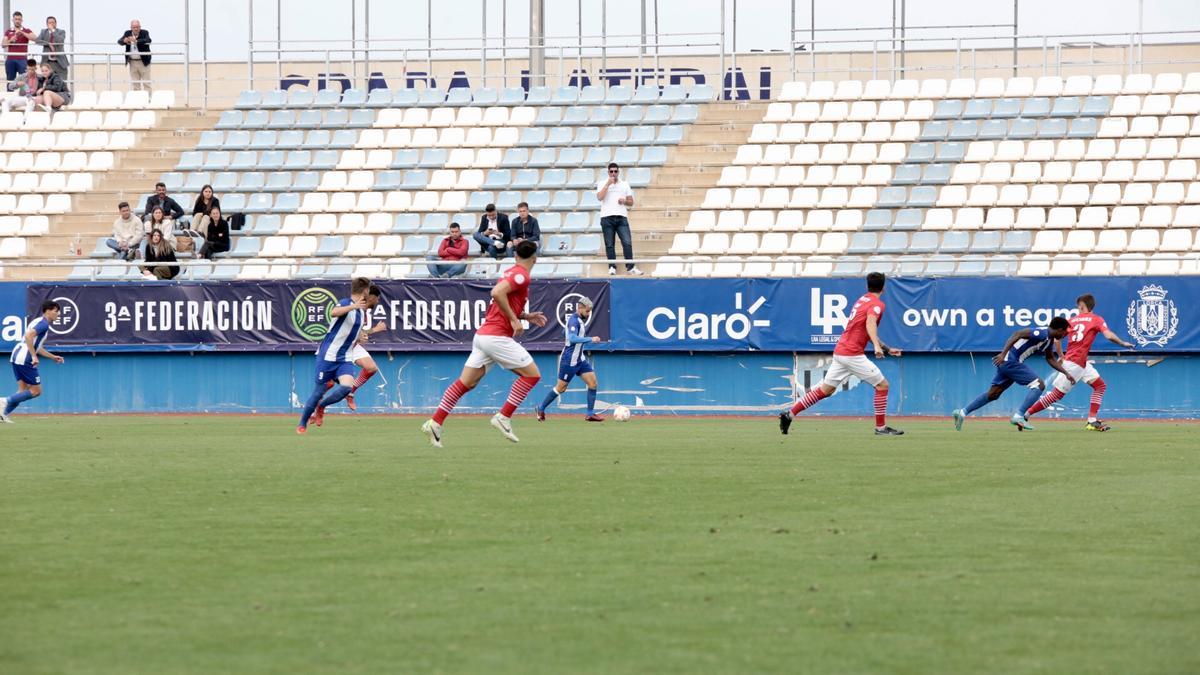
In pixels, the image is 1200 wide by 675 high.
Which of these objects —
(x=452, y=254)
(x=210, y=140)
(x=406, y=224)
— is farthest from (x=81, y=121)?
(x=452, y=254)

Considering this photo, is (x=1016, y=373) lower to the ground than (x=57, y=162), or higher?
lower

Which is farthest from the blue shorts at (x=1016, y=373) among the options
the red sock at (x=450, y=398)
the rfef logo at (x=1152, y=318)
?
the red sock at (x=450, y=398)

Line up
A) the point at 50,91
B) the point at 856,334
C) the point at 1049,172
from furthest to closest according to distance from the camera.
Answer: the point at 50,91
the point at 1049,172
the point at 856,334

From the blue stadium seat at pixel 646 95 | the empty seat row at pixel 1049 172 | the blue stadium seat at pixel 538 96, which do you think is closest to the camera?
the empty seat row at pixel 1049 172

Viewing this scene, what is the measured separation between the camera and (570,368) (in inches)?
1040

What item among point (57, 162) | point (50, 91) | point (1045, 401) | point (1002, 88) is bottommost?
point (1045, 401)

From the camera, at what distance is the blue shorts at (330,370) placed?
2191 centimetres

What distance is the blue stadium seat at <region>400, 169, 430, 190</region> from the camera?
34.7 m

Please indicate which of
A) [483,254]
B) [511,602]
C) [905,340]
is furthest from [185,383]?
[511,602]

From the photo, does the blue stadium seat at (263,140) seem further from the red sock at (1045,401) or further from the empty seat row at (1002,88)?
the red sock at (1045,401)

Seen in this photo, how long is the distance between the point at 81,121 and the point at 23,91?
6.30ft

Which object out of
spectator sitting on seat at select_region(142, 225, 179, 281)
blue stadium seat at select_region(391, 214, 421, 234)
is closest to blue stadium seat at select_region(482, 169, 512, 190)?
blue stadium seat at select_region(391, 214, 421, 234)

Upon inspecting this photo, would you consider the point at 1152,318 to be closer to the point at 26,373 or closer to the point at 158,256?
the point at 158,256

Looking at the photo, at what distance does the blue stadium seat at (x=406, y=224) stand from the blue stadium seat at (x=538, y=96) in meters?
4.92
